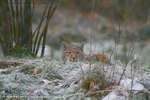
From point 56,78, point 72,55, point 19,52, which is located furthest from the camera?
point 19,52

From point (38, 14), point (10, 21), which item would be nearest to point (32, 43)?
point (10, 21)

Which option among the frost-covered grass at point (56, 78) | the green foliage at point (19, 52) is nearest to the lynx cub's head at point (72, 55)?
the frost-covered grass at point (56, 78)

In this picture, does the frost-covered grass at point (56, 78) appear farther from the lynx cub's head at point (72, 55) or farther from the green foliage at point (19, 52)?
the green foliage at point (19, 52)

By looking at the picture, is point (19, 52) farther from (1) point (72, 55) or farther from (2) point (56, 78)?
(2) point (56, 78)

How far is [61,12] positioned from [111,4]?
1130 millimetres

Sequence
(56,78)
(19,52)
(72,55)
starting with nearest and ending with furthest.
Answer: (56,78), (72,55), (19,52)

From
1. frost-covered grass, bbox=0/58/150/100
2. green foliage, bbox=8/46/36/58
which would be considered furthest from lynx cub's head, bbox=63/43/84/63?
green foliage, bbox=8/46/36/58

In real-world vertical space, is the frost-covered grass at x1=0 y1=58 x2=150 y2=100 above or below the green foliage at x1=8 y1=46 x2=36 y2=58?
below

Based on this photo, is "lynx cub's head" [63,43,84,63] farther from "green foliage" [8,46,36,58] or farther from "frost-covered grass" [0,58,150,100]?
"green foliage" [8,46,36,58]

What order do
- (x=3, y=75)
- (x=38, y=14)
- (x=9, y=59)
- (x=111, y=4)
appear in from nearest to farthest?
(x=3, y=75) → (x=9, y=59) → (x=38, y=14) → (x=111, y=4)

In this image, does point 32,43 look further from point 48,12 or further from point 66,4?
point 66,4

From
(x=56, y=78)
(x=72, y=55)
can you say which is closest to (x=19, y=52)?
(x=72, y=55)

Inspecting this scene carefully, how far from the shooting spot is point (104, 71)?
14.8ft

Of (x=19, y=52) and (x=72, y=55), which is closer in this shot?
(x=72, y=55)
